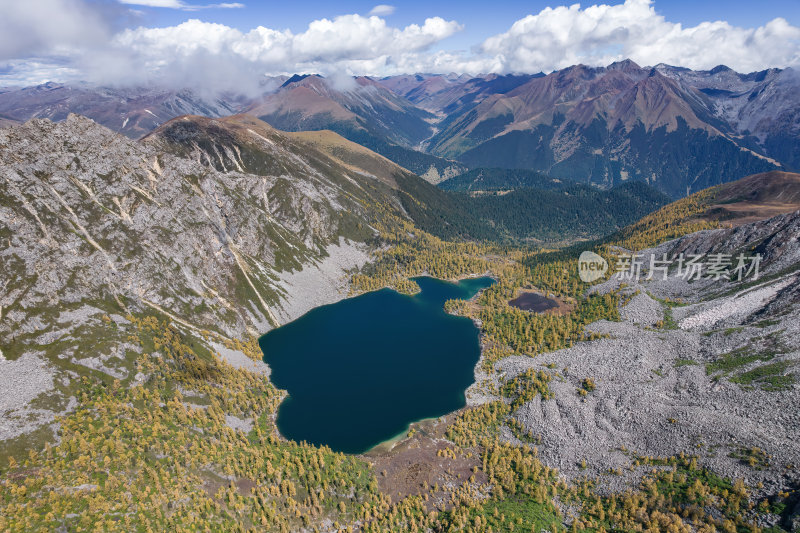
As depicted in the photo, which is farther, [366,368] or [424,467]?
[366,368]

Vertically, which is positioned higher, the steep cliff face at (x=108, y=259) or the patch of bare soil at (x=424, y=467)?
the steep cliff face at (x=108, y=259)

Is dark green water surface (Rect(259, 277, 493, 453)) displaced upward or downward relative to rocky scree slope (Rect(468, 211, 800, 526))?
downward

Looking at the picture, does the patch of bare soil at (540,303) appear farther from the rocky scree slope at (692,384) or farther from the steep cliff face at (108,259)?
the steep cliff face at (108,259)

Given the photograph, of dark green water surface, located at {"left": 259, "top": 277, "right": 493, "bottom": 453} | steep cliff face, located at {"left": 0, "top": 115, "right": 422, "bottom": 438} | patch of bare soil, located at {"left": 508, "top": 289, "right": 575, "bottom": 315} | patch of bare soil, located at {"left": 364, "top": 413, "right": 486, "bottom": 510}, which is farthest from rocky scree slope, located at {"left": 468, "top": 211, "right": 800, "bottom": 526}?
steep cliff face, located at {"left": 0, "top": 115, "right": 422, "bottom": 438}

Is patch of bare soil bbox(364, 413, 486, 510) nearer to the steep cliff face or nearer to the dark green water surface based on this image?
the dark green water surface

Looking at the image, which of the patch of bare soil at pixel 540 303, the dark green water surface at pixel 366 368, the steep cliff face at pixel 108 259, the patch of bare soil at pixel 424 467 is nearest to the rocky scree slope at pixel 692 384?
the dark green water surface at pixel 366 368

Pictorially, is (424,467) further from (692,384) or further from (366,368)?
(692,384)

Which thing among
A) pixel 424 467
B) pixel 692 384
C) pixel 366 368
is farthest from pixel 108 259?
pixel 692 384

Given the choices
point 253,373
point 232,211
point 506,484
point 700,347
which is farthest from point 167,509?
point 232,211
